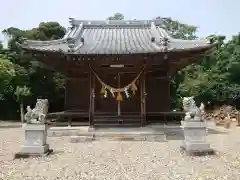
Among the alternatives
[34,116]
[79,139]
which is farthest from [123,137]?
[34,116]

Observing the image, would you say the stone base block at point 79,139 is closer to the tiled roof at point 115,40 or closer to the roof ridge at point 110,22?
the tiled roof at point 115,40

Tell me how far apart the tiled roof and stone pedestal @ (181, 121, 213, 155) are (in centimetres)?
586

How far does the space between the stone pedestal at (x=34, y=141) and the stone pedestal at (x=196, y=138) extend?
15.7ft

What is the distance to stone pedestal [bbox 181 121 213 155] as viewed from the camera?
10.5m

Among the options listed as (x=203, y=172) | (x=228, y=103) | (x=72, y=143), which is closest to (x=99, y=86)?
(x=72, y=143)

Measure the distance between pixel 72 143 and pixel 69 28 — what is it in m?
11.7

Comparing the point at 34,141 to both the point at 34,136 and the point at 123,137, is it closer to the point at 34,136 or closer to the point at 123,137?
the point at 34,136

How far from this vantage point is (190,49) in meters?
15.9

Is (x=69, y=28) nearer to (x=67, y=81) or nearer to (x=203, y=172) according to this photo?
(x=67, y=81)

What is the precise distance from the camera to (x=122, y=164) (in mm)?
8992

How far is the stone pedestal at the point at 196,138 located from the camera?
1055cm

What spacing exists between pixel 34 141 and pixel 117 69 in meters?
8.26

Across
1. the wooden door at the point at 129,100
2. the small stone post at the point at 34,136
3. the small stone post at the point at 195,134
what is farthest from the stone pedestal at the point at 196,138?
the wooden door at the point at 129,100

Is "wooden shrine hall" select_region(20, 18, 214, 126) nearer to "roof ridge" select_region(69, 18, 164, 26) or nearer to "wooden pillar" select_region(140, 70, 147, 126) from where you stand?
"wooden pillar" select_region(140, 70, 147, 126)
